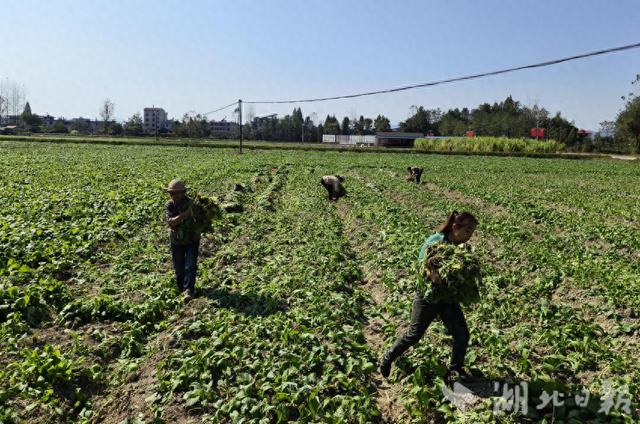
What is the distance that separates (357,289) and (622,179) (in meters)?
33.8

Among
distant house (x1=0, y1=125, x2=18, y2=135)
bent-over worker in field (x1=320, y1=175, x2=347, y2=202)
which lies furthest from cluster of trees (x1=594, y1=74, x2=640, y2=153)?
distant house (x1=0, y1=125, x2=18, y2=135)

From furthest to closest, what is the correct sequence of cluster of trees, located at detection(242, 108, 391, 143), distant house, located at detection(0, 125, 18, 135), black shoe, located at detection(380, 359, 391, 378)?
cluster of trees, located at detection(242, 108, 391, 143) < distant house, located at detection(0, 125, 18, 135) < black shoe, located at detection(380, 359, 391, 378)

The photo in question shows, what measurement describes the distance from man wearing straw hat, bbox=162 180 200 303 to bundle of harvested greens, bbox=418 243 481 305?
433 cm

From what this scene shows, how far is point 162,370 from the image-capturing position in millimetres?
5066

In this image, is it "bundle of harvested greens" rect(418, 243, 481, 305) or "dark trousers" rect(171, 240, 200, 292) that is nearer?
"bundle of harvested greens" rect(418, 243, 481, 305)

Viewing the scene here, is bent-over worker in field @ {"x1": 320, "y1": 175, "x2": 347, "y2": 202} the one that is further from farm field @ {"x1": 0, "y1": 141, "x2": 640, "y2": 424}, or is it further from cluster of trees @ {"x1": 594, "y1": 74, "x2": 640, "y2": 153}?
cluster of trees @ {"x1": 594, "y1": 74, "x2": 640, "y2": 153}

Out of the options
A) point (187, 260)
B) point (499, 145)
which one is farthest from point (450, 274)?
point (499, 145)

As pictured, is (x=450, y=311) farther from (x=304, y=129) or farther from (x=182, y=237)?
(x=304, y=129)

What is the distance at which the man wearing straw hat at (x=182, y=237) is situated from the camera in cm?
712

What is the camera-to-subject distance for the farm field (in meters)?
4.40

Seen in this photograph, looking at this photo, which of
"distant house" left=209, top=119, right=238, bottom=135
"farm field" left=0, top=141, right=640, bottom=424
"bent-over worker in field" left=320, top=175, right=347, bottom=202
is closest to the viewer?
"farm field" left=0, top=141, right=640, bottom=424

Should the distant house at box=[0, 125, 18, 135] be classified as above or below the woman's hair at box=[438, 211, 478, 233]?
above

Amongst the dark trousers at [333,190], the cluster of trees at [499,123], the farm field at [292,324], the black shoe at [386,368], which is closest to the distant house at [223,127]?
the cluster of trees at [499,123]

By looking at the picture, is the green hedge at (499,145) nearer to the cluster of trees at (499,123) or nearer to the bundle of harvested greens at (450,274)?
the cluster of trees at (499,123)
